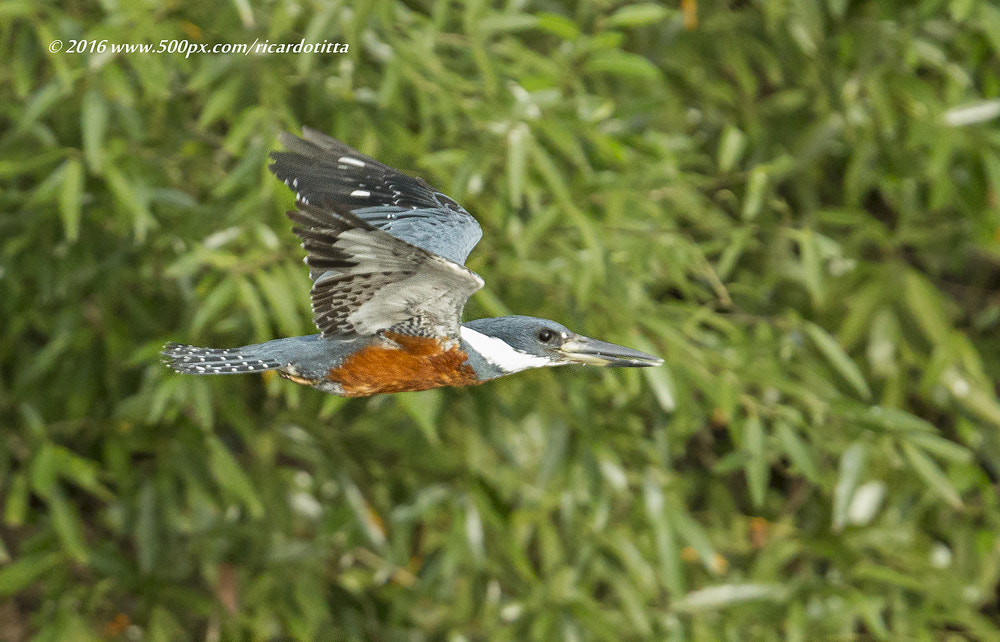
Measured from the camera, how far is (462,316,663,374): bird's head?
1376 millimetres

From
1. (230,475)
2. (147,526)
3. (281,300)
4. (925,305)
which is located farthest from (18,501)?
(925,305)

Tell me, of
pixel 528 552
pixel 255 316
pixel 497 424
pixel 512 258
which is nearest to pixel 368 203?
pixel 255 316

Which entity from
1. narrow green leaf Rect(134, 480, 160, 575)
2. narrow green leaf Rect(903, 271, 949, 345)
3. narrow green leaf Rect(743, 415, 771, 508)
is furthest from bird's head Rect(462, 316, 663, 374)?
narrow green leaf Rect(903, 271, 949, 345)

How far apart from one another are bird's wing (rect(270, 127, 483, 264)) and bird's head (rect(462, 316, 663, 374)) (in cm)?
11

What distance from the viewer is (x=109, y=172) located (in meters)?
2.05

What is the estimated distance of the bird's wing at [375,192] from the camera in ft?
4.54

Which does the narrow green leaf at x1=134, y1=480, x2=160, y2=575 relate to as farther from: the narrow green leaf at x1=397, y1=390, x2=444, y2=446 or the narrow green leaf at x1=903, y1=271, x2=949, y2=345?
the narrow green leaf at x1=903, y1=271, x2=949, y2=345

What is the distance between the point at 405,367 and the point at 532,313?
900 millimetres

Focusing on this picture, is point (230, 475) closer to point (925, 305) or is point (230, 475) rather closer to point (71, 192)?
point (71, 192)

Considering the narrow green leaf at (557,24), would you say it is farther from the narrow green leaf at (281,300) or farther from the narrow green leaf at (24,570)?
the narrow green leaf at (24,570)

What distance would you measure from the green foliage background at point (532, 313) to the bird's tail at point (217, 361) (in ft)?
1.42

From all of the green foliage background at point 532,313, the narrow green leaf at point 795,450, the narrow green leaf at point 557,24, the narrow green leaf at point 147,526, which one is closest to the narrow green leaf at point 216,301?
the green foliage background at point 532,313

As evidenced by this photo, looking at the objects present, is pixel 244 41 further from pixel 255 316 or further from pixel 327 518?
pixel 327 518

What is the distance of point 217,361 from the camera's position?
141cm
